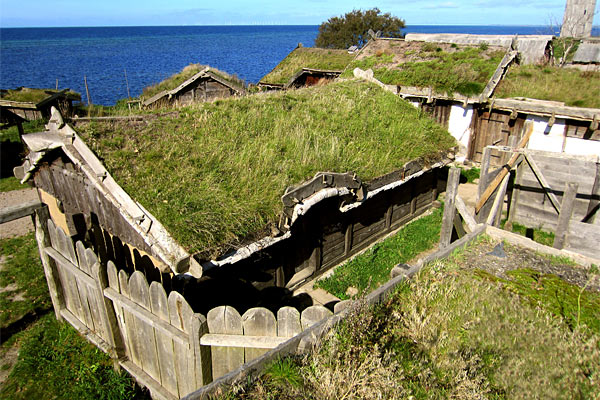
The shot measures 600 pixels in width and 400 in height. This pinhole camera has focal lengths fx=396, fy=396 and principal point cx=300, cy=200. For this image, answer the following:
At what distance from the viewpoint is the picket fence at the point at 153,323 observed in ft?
13.8

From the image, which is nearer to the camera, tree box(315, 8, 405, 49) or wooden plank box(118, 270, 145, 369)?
wooden plank box(118, 270, 145, 369)

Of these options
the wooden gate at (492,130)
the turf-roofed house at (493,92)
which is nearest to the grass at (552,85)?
the turf-roofed house at (493,92)

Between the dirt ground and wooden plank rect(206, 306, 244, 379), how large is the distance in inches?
150

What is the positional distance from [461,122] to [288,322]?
17512mm

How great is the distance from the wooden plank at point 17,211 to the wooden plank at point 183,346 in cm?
329

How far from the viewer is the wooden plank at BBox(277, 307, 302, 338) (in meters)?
4.07

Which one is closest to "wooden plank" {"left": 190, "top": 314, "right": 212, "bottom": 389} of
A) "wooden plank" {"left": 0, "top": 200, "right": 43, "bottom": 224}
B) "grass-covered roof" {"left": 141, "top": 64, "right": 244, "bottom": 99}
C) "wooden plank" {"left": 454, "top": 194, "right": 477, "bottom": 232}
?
"wooden plank" {"left": 0, "top": 200, "right": 43, "bottom": 224}

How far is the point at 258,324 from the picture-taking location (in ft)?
13.7

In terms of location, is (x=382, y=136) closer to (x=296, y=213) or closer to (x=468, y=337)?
(x=296, y=213)

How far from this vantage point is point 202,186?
6.74 meters

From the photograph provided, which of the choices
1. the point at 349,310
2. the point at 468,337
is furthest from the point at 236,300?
the point at 468,337

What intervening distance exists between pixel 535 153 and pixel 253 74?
208 feet

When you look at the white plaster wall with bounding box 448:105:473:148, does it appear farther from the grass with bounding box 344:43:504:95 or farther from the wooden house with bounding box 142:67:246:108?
the wooden house with bounding box 142:67:246:108

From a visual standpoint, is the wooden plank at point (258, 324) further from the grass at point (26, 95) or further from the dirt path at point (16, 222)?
the grass at point (26, 95)
